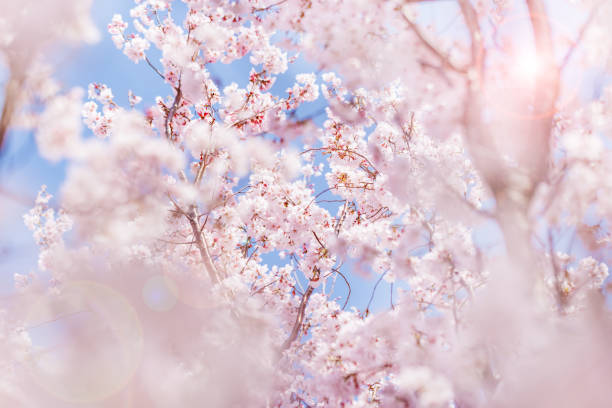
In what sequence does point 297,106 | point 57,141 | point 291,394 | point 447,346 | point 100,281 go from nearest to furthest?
1. point 447,346
2. point 57,141
3. point 291,394
4. point 100,281
5. point 297,106

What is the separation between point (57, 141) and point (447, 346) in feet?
15.2

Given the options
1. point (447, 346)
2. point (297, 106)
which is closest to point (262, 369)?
point (447, 346)

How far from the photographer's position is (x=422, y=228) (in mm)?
3875

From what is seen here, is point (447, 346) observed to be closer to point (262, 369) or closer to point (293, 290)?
point (262, 369)

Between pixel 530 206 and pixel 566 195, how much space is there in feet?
1.72

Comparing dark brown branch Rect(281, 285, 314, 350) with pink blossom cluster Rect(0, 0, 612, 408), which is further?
dark brown branch Rect(281, 285, 314, 350)

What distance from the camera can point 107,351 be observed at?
5.26 m

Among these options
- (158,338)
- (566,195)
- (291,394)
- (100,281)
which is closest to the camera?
(566,195)

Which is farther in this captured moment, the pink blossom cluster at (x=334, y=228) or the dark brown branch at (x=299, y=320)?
the dark brown branch at (x=299, y=320)

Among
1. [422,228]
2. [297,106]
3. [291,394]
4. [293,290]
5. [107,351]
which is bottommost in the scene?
[291,394]

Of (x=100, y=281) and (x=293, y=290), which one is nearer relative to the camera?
(x=100, y=281)

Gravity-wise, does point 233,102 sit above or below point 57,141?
above

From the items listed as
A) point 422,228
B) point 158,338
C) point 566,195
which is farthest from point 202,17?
point 566,195

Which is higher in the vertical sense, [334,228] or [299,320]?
[334,228]
